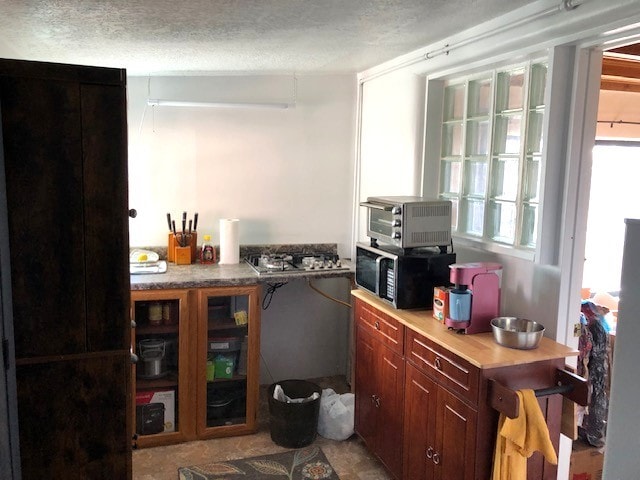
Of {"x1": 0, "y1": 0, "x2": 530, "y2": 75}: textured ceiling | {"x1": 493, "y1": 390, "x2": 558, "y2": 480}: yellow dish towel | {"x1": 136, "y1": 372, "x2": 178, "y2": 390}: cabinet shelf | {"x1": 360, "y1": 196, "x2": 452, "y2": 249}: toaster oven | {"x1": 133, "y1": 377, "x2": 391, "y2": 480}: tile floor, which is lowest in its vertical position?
{"x1": 133, "y1": 377, "x2": 391, "y2": 480}: tile floor

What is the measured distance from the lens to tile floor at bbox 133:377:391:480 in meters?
2.97

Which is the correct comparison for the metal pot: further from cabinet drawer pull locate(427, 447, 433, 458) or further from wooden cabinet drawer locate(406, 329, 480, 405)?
cabinet drawer pull locate(427, 447, 433, 458)

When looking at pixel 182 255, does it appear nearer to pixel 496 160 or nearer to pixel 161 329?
pixel 161 329

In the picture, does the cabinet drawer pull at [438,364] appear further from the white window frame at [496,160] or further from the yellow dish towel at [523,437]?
the white window frame at [496,160]

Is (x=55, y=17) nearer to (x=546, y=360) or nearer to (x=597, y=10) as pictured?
(x=597, y=10)

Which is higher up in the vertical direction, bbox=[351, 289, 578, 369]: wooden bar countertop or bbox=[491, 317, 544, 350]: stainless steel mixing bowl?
bbox=[491, 317, 544, 350]: stainless steel mixing bowl

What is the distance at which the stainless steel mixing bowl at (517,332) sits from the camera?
7.22 ft

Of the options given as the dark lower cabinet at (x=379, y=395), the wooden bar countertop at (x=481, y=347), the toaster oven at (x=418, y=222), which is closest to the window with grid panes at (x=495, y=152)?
the toaster oven at (x=418, y=222)

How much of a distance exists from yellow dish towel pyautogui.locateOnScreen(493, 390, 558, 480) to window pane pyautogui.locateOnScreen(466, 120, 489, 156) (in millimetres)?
1330

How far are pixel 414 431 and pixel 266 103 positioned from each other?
7.85 ft

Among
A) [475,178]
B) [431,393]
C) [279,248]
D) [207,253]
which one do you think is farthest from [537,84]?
[207,253]

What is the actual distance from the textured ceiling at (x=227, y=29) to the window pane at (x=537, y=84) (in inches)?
12.0

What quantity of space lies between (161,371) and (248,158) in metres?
1.56

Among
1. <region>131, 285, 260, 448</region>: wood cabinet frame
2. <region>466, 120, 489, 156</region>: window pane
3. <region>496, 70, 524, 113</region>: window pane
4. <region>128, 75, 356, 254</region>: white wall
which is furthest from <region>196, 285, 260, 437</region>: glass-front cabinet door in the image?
<region>496, 70, 524, 113</region>: window pane
